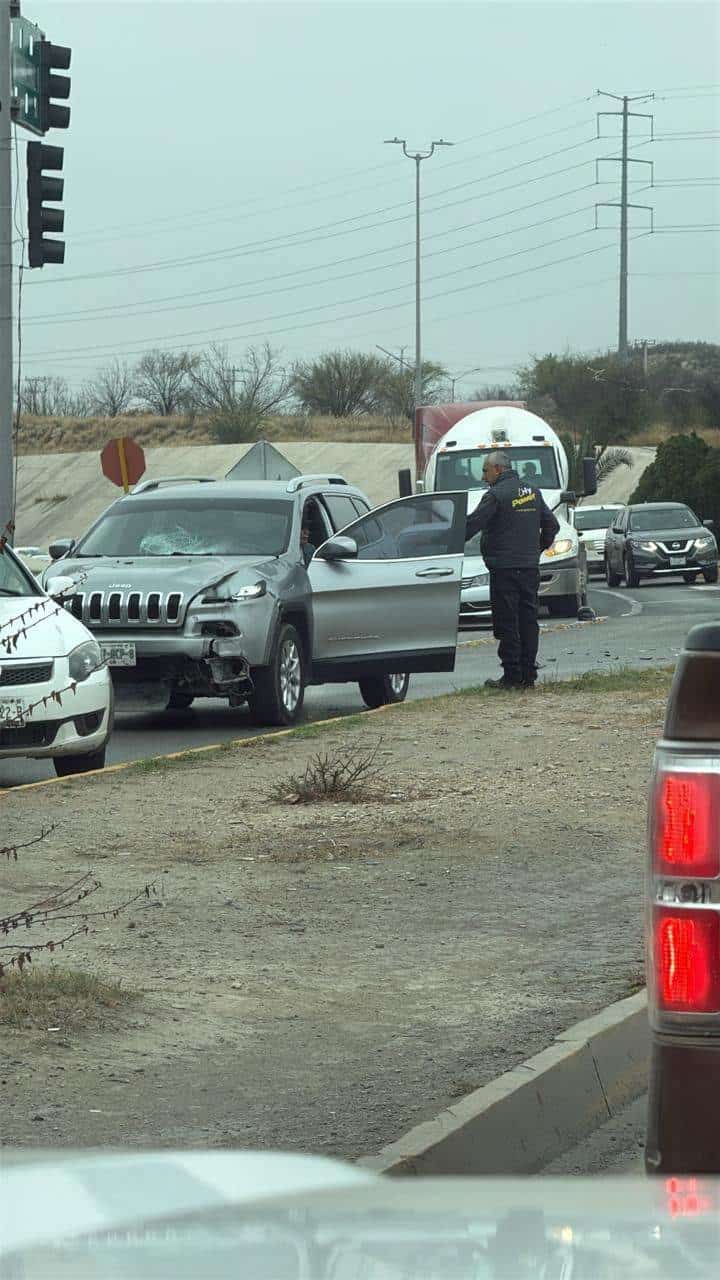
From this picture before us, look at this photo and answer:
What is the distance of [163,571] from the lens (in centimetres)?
1391

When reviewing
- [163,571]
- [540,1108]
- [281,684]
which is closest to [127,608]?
[163,571]

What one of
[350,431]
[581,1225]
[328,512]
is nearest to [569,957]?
[581,1225]

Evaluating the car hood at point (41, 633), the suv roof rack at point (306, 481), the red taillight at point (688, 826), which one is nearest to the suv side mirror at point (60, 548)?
the suv roof rack at point (306, 481)

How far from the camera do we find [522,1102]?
15.7 feet

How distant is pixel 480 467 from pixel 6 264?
1723 cm

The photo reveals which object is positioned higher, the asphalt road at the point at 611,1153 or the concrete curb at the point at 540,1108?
the concrete curb at the point at 540,1108

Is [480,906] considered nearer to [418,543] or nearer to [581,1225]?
[581,1225]

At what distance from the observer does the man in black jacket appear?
1566 cm

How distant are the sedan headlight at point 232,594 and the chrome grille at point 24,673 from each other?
260cm

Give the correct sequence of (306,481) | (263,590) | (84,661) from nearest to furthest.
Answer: (84,661), (263,590), (306,481)

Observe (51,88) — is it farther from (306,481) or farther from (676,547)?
(676,547)

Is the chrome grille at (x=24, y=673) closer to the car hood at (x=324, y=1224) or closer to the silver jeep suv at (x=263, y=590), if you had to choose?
the silver jeep suv at (x=263, y=590)

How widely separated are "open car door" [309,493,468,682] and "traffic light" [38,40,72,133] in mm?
3803

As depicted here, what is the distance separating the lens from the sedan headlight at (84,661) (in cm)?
1135
